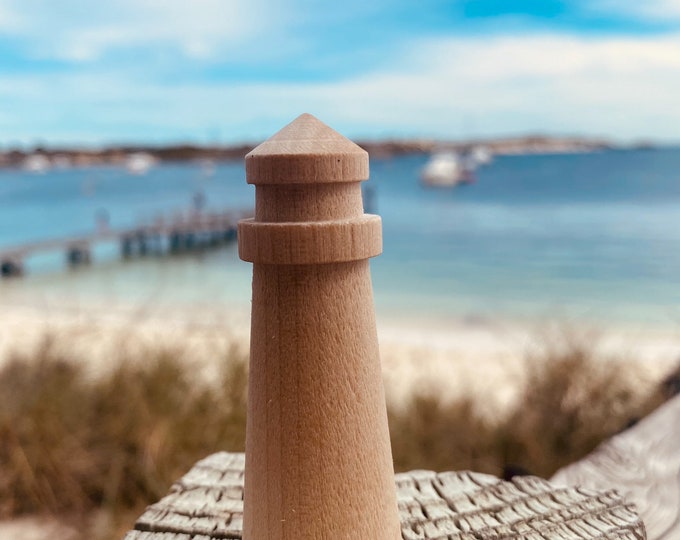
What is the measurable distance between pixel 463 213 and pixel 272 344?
2631cm

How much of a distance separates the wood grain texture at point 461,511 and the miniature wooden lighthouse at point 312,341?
371mm

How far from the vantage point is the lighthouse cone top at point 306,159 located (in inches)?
38.9

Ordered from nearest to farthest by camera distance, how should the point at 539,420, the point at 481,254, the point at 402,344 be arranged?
Answer: the point at 539,420
the point at 402,344
the point at 481,254

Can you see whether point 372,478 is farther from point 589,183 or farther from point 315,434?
point 589,183

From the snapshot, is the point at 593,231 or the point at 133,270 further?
the point at 593,231

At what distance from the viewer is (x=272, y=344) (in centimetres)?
106

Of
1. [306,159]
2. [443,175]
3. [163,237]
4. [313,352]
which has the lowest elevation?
[163,237]

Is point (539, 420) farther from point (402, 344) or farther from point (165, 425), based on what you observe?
point (402, 344)

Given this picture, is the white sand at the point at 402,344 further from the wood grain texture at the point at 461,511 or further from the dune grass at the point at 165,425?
the wood grain texture at the point at 461,511

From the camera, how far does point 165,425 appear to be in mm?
3383

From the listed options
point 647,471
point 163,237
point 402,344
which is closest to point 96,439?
point 647,471

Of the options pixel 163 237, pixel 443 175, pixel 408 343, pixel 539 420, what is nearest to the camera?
pixel 539 420

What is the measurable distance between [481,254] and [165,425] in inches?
544

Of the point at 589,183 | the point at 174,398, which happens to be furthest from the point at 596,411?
the point at 589,183
